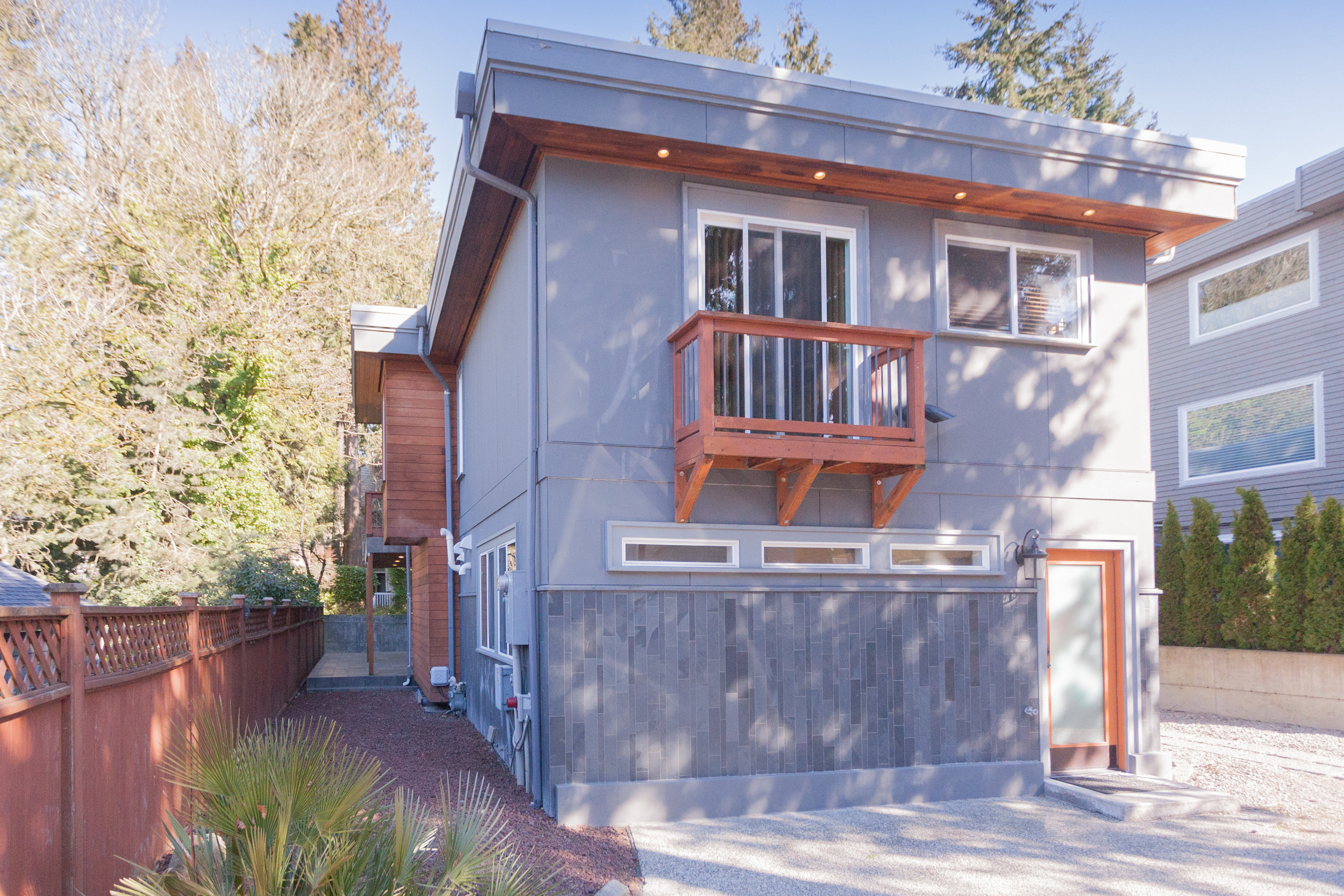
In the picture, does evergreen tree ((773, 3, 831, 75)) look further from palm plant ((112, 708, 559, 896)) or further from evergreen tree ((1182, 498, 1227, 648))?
palm plant ((112, 708, 559, 896))

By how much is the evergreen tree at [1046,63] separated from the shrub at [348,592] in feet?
71.3

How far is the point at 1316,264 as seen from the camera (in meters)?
13.9

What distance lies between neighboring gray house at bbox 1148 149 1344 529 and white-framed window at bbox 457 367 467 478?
985 centimetres

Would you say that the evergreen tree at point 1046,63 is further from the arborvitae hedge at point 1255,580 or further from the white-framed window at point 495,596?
the white-framed window at point 495,596

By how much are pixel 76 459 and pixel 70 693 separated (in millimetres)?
17072

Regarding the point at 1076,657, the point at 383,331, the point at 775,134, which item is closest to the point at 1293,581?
the point at 1076,657

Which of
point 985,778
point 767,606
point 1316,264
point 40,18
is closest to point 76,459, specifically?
point 40,18

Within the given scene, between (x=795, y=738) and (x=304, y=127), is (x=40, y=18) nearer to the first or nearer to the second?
(x=304, y=127)

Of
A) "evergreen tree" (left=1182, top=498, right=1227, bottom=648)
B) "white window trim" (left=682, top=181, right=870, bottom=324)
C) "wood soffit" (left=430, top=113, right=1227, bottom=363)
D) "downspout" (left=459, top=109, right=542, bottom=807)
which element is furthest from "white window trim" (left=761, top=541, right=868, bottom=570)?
"evergreen tree" (left=1182, top=498, right=1227, bottom=648)

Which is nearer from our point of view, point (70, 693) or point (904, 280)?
point (70, 693)

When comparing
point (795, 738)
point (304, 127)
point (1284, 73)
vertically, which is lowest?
point (795, 738)

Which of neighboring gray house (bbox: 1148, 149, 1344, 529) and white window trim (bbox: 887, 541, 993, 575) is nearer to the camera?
white window trim (bbox: 887, 541, 993, 575)

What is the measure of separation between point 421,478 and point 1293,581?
11.9m

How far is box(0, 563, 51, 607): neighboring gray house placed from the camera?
8.51 meters
